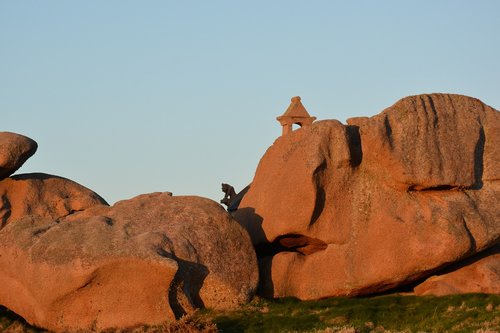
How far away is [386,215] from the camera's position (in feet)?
83.2

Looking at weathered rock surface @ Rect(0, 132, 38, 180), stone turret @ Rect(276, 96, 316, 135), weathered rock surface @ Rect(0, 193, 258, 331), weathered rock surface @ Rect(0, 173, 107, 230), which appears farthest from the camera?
stone turret @ Rect(276, 96, 316, 135)

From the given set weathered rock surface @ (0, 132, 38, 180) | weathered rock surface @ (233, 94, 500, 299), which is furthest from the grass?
weathered rock surface @ (0, 132, 38, 180)

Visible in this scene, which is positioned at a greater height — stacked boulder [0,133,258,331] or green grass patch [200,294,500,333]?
stacked boulder [0,133,258,331]

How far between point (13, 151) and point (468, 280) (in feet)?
45.0

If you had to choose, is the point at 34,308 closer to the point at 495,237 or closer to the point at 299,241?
the point at 299,241

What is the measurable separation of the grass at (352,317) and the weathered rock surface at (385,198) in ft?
3.21

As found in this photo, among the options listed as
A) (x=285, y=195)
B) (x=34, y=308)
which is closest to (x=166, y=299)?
(x=34, y=308)

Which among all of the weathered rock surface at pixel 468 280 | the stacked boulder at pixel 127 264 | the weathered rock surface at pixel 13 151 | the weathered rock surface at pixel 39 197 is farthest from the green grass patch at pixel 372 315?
the weathered rock surface at pixel 13 151

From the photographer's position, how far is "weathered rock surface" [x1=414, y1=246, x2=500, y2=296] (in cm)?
2511

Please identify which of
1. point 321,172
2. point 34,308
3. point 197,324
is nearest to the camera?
point 197,324

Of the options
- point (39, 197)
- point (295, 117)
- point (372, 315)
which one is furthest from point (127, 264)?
point (295, 117)

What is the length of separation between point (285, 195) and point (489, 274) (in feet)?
18.5

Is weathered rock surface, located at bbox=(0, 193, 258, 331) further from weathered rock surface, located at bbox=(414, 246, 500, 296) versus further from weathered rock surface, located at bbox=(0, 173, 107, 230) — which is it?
weathered rock surface, located at bbox=(0, 173, 107, 230)

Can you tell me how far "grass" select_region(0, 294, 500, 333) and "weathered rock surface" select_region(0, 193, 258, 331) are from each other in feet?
2.05
